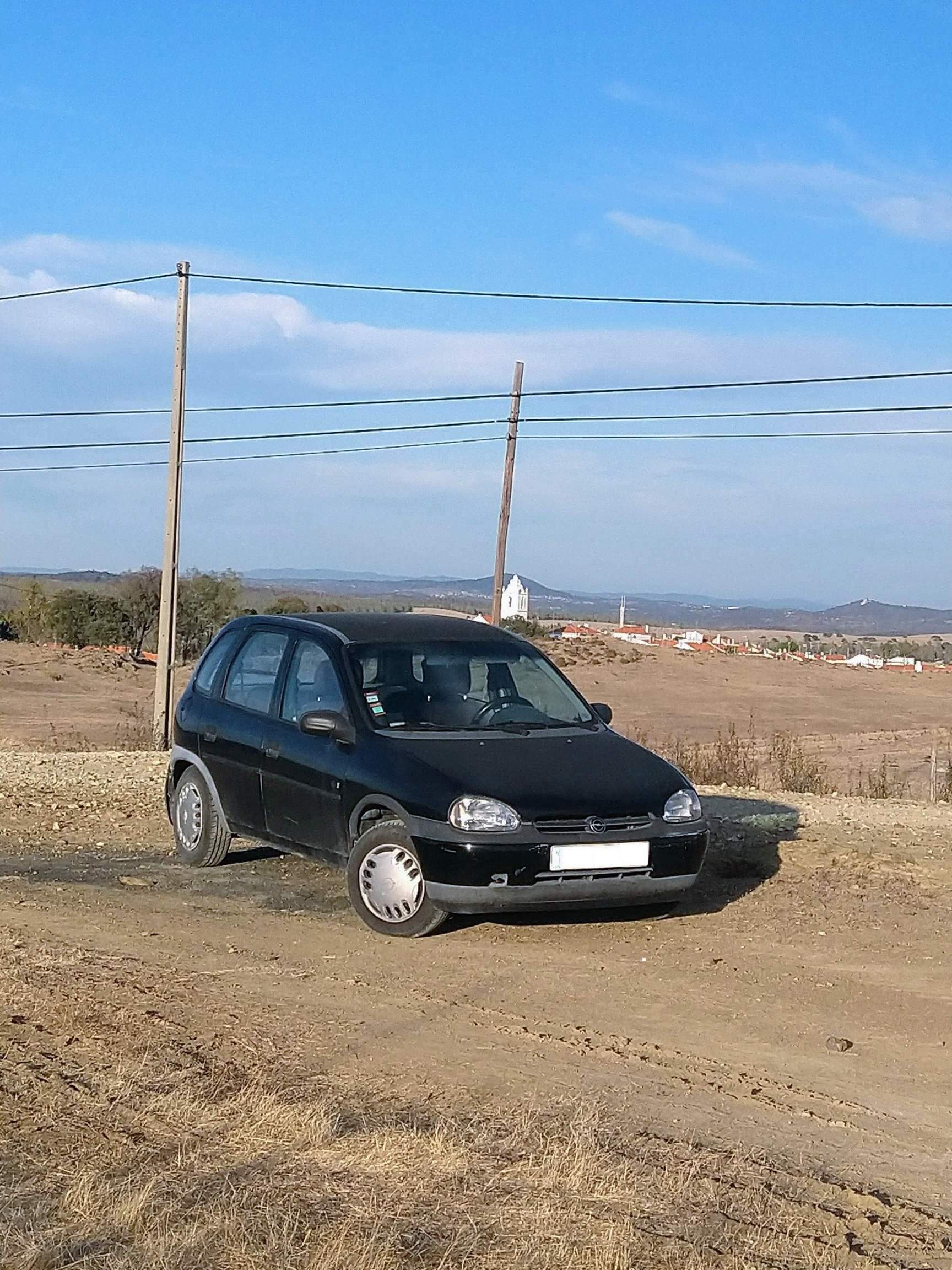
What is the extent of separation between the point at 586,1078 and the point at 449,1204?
4.90 ft

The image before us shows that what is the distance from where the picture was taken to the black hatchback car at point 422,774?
7188 millimetres

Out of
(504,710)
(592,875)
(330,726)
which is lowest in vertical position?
(592,875)

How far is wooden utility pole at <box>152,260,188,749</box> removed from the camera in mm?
21438

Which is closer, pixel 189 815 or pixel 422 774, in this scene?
pixel 422 774

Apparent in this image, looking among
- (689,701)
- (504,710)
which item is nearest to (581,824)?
(504,710)

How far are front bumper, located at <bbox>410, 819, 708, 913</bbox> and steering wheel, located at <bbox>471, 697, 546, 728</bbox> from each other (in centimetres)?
Result: 116

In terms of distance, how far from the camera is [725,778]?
15.9 m

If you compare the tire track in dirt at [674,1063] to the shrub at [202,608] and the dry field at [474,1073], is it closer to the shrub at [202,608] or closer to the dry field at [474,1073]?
the dry field at [474,1073]

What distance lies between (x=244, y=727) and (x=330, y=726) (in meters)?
1.15

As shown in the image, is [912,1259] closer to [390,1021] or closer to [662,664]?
[390,1021]

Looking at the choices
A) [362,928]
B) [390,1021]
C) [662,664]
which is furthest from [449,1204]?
[662,664]

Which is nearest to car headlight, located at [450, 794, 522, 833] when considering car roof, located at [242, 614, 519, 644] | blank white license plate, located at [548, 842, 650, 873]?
blank white license plate, located at [548, 842, 650, 873]

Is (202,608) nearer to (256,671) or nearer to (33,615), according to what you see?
(33,615)

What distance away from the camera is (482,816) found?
7.18 m
